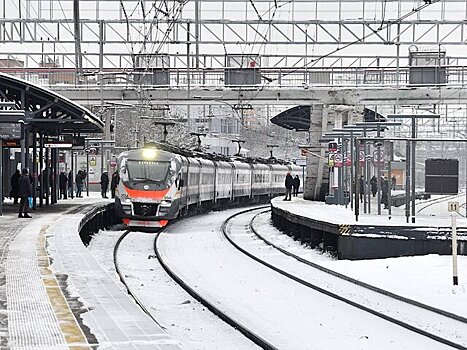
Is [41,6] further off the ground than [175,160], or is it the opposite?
[41,6]

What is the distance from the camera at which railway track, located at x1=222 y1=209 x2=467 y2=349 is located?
1171cm

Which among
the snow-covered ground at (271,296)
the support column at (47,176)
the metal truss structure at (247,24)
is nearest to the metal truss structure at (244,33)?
the metal truss structure at (247,24)

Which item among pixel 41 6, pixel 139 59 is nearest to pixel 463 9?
pixel 139 59

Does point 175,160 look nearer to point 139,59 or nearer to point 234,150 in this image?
point 139,59

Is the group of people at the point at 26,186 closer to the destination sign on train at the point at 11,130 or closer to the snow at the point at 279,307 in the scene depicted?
the destination sign on train at the point at 11,130

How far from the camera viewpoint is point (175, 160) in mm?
28953

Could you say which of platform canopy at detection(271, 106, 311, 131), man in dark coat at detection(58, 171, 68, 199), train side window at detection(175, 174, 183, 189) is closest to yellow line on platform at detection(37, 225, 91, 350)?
train side window at detection(175, 174, 183, 189)

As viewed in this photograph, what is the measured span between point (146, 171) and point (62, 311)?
1849 centimetres

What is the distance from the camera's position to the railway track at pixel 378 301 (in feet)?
38.4

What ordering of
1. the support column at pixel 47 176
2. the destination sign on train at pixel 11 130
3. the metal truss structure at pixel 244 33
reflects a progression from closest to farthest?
1. the destination sign on train at pixel 11 130
2. the support column at pixel 47 176
3. the metal truss structure at pixel 244 33

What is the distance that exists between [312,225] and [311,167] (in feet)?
55.9

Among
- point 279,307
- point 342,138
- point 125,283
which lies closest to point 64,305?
point 279,307

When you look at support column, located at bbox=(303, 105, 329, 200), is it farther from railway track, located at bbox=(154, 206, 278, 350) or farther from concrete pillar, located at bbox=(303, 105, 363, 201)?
railway track, located at bbox=(154, 206, 278, 350)

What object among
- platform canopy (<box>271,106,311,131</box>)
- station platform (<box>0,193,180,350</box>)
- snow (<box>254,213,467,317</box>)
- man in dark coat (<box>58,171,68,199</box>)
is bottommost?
snow (<box>254,213,467,317</box>)
